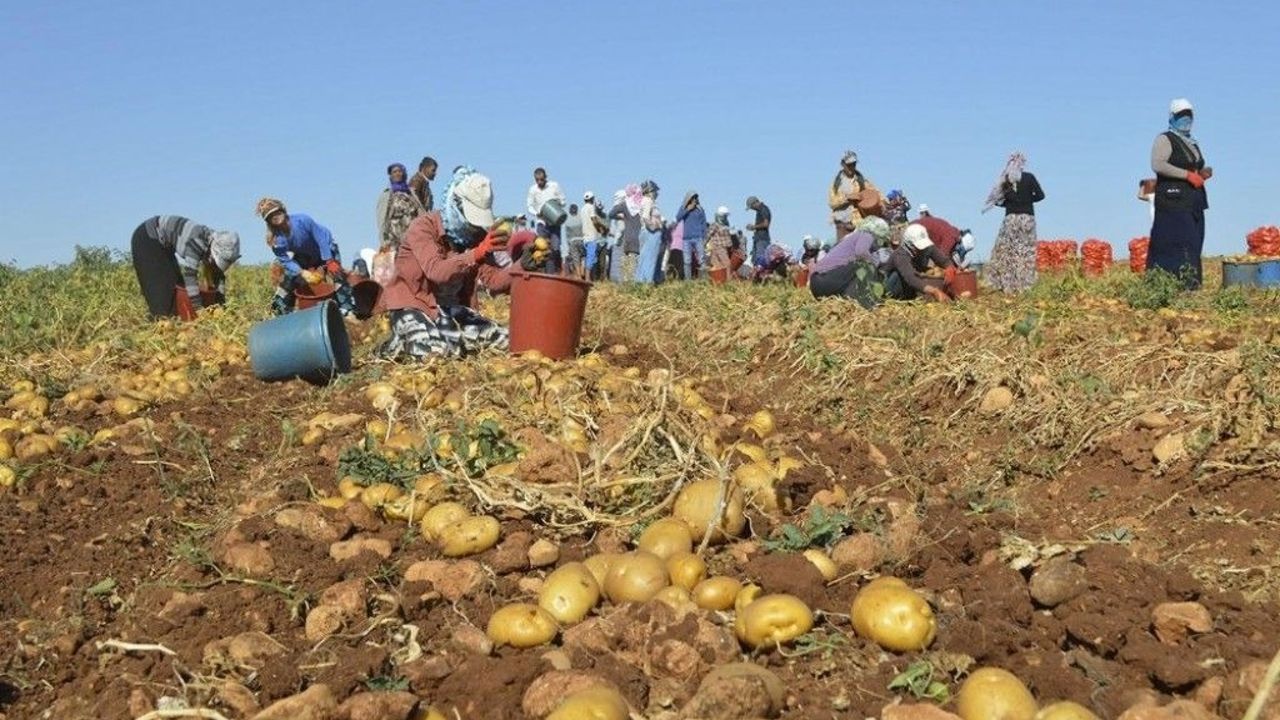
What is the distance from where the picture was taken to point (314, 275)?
887 centimetres

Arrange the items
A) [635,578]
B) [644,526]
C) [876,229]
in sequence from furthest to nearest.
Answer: [876,229] < [644,526] < [635,578]

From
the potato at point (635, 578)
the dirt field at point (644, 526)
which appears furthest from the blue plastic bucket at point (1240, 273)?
the potato at point (635, 578)

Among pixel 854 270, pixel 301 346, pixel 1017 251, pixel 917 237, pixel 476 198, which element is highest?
pixel 476 198

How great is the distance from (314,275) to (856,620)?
22.7 ft

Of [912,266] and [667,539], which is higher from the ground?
[912,266]

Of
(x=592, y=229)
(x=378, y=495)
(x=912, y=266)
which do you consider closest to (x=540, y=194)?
(x=592, y=229)

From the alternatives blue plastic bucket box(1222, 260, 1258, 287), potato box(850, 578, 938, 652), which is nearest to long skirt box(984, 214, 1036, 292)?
blue plastic bucket box(1222, 260, 1258, 287)

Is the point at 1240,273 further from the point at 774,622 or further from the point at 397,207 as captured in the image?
the point at 774,622

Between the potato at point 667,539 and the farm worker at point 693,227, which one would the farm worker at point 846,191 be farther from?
the potato at point 667,539

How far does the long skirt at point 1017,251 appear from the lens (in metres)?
12.0

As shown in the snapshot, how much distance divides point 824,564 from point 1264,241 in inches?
542

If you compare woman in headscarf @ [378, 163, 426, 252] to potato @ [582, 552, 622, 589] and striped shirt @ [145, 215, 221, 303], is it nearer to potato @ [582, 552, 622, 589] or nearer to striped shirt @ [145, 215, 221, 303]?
striped shirt @ [145, 215, 221, 303]

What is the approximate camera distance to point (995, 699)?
232 centimetres

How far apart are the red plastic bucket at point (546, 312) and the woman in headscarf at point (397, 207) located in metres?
5.33
